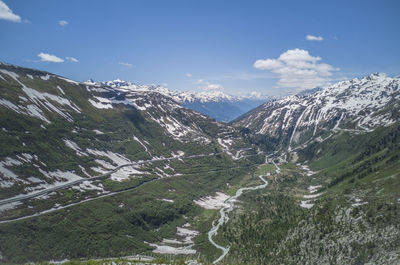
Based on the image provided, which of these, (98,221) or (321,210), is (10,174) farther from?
(321,210)

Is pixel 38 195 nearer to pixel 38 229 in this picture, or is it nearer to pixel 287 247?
pixel 38 229

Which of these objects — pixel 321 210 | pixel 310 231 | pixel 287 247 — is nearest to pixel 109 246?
pixel 287 247

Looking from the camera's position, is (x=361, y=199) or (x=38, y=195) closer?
(x=361, y=199)

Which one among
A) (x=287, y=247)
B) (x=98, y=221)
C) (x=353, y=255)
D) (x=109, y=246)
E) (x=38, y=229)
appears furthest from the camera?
(x=98, y=221)

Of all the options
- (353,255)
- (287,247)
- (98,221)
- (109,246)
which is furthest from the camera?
(98,221)

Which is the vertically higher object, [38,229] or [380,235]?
[38,229]

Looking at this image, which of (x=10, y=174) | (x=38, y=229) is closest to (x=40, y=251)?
(x=38, y=229)

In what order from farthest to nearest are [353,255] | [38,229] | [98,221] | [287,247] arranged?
[98,221] → [38,229] → [287,247] → [353,255]

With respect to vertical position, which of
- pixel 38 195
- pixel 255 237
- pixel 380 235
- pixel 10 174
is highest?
pixel 10 174

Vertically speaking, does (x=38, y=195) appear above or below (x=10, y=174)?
below
